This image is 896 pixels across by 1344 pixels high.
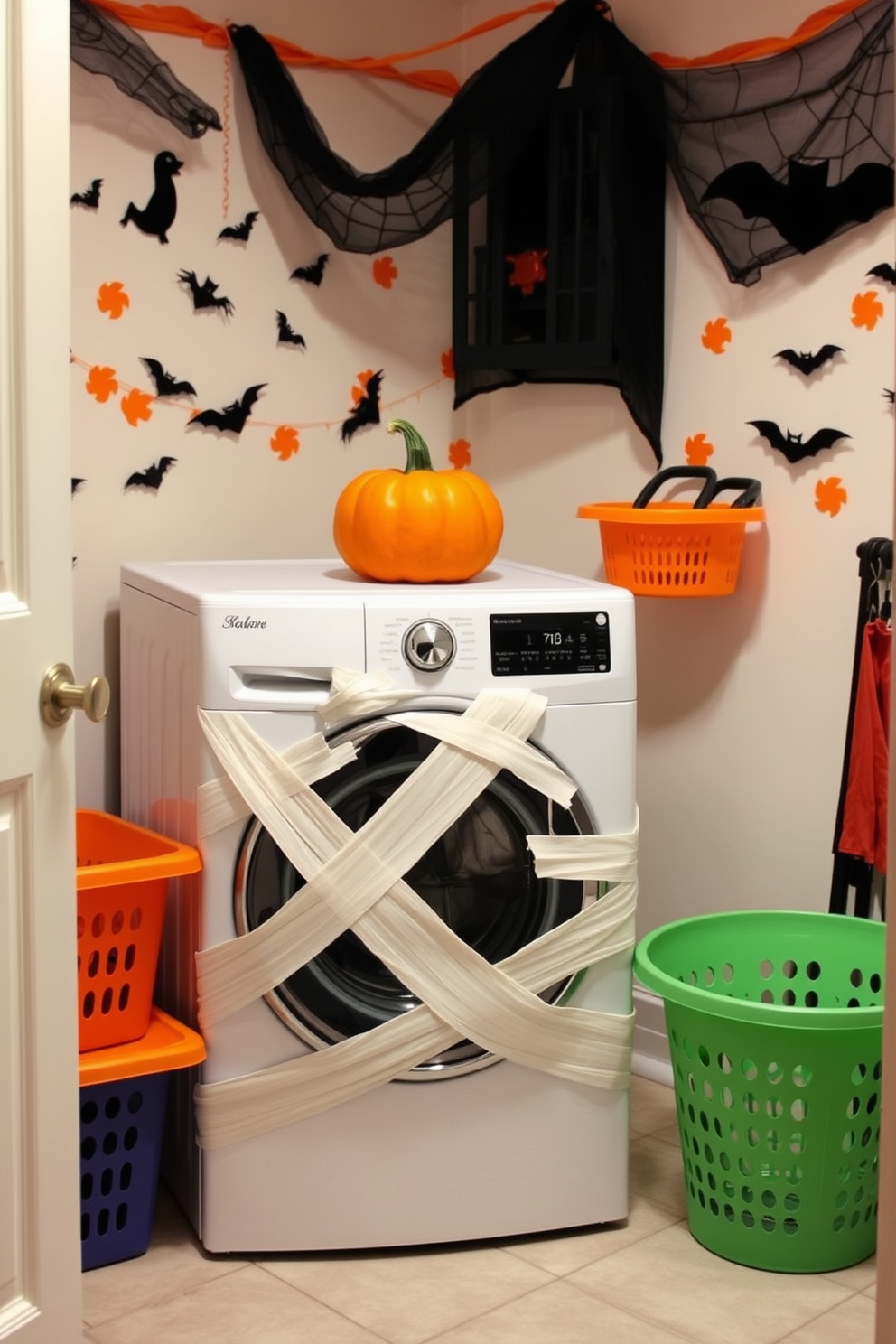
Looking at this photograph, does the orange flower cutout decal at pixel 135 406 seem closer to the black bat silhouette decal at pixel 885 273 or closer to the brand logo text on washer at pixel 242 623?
the brand logo text on washer at pixel 242 623

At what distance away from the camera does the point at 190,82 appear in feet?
9.12

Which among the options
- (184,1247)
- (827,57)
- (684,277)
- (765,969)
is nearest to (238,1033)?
(184,1247)

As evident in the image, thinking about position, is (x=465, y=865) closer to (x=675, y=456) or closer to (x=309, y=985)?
(x=309, y=985)

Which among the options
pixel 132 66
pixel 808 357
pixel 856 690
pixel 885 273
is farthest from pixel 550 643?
pixel 132 66

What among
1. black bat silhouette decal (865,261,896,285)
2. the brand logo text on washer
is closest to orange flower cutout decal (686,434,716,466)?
black bat silhouette decal (865,261,896,285)

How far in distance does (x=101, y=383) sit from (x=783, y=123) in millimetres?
1300

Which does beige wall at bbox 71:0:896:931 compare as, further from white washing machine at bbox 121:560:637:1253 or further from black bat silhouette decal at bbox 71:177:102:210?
white washing machine at bbox 121:560:637:1253

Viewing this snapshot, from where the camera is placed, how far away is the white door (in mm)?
1647

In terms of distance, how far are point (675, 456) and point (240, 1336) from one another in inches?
68.6

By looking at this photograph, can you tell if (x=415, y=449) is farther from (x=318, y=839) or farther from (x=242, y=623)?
(x=318, y=839)

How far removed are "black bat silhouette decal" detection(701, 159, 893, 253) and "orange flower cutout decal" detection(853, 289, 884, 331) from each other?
121 mm

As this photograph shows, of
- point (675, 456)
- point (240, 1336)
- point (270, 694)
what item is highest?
point (675, 456)

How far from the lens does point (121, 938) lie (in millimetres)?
2281

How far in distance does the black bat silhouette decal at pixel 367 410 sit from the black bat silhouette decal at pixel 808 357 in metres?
0.84
